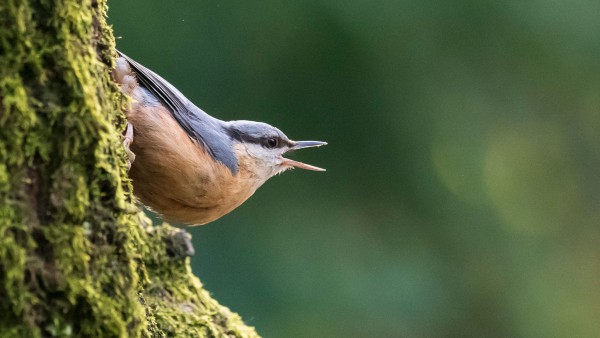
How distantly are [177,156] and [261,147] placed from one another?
0.85 meters

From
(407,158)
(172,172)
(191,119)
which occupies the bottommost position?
(172,172)

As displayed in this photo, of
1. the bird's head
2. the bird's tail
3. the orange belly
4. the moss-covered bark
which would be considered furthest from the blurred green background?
the moss-covered bark

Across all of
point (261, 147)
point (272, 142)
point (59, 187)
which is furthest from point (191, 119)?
point (59, 187)

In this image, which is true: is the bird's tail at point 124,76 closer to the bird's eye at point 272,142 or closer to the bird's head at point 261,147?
the bird's head at point 261,147

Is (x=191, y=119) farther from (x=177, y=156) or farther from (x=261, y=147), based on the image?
(x=261, y=147)

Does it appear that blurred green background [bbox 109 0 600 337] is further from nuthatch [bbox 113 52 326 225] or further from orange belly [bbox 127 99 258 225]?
orange belly [bbox 127 99 258 225]

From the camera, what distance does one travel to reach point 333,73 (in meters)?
7.00

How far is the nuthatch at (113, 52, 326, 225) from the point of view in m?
3.37

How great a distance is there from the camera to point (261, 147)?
4234mm

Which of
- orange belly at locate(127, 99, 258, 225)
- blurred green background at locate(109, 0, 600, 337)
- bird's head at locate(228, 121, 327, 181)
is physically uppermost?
blurred green background at locate(109, 0, 600, 337)

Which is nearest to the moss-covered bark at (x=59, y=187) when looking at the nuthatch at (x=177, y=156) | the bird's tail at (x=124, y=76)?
the bird's tail at (x=124, y=76)

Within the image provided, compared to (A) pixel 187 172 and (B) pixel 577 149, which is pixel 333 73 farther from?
(A) pixel 187 172

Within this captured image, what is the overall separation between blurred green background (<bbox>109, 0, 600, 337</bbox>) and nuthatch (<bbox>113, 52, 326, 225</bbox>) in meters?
2.22

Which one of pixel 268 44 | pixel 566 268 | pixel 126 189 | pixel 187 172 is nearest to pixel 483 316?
pixel 566 268
